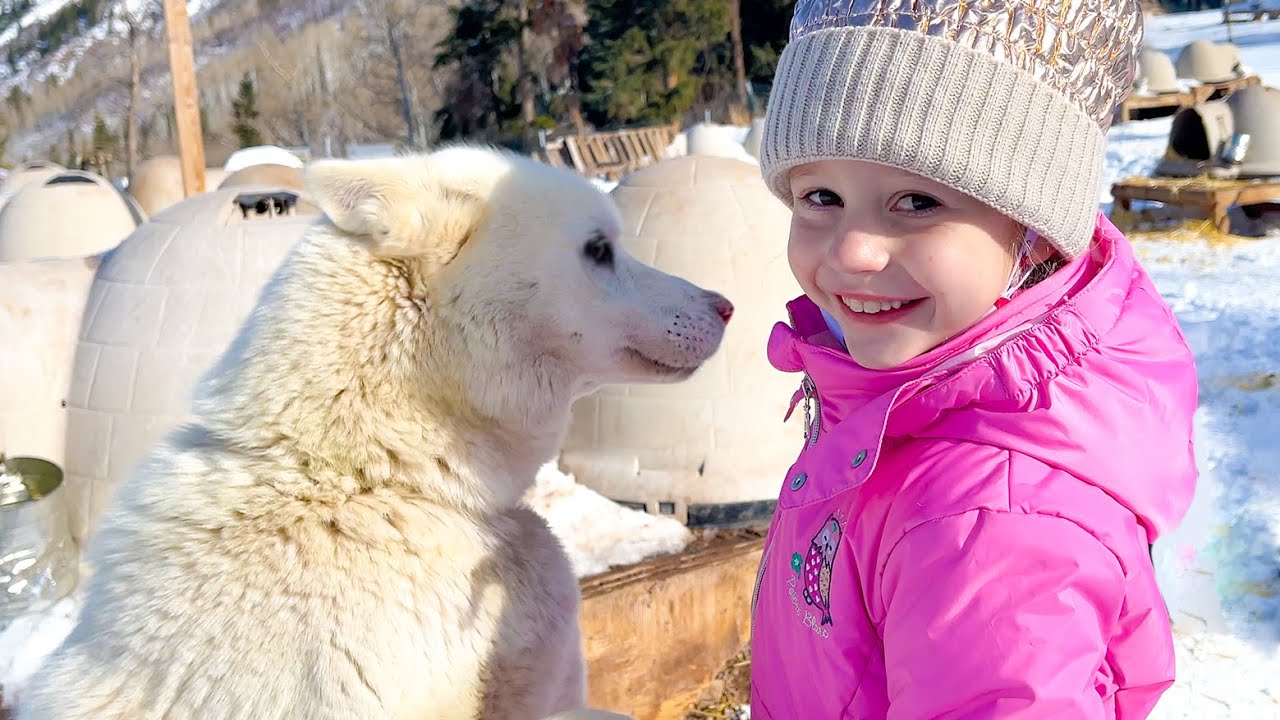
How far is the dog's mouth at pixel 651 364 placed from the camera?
2.26m

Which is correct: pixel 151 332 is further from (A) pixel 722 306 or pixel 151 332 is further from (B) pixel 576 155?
(B) pixel 576 155

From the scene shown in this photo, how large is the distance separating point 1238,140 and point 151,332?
1082 centimetres

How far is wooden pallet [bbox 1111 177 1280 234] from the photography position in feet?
32.2

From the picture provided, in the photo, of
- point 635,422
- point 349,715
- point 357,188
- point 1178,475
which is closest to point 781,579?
point 1178,475

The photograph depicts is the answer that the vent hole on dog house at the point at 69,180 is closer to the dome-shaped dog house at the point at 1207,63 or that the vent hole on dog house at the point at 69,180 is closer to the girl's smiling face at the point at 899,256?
the girl's smiling face at the point at 899,256

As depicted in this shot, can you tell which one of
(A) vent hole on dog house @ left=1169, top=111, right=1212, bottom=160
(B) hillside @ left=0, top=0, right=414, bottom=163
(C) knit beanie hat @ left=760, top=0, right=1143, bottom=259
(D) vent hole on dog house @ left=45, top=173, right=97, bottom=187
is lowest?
(B) hillside @ left=0, top=0, right=414, bottom=163

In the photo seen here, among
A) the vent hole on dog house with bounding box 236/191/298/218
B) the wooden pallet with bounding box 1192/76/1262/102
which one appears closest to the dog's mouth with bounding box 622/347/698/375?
the vent hole on dog house with bounding box 236/191/298/218

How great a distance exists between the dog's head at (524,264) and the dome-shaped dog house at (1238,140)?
33.7ft

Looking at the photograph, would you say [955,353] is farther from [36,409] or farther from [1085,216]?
[36,409]

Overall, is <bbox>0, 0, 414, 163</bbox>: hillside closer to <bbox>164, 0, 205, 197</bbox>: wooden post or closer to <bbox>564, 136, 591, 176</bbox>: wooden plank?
<bbox>564, 136, 591, 176</bbox>: wooden plank

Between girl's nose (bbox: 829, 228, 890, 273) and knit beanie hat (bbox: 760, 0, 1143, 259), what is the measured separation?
106mm

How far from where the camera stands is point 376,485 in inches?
74.1

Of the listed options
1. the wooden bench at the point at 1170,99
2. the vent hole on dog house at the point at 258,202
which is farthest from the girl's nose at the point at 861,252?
the wooden bench at the point at 1170,99

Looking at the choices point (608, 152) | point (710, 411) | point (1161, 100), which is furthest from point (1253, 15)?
point (710, 411)
